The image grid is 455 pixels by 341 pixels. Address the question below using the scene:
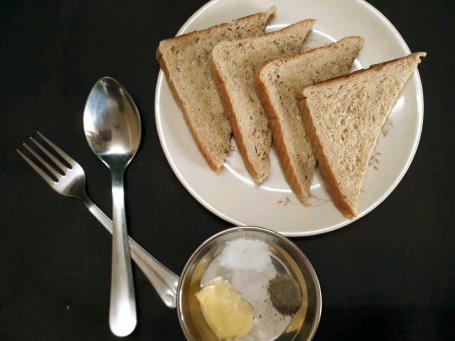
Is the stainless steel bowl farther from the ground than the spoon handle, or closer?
closer

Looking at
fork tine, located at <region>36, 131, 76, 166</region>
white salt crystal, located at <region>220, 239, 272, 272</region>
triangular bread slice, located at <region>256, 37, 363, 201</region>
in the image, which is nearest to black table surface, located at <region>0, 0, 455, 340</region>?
fork tine, located at <region>36, 131, 76, 166</region>

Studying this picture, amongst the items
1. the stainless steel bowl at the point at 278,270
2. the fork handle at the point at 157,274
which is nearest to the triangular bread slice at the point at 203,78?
the stainless steel bowl at the point at 278,270

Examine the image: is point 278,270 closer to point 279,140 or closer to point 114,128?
point 279,140

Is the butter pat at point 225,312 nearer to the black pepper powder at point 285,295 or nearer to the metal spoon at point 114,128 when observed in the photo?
the black pepper powder at point 285,295

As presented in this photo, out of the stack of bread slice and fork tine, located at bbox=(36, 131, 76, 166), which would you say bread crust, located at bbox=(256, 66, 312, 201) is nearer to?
the stack of bread slice

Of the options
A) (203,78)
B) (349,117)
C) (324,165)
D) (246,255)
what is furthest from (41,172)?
(349,117)
